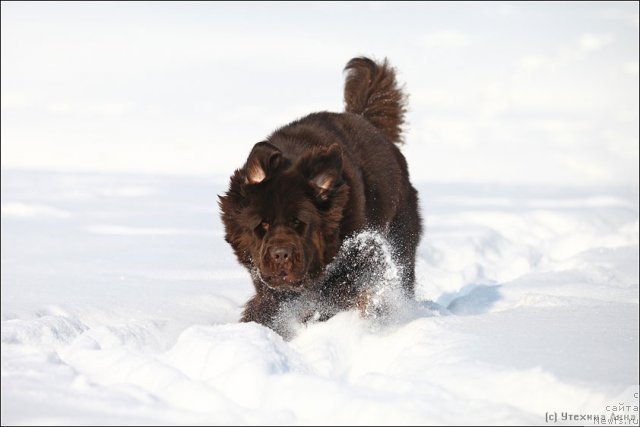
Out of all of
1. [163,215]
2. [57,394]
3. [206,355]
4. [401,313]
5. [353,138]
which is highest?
[163,215]

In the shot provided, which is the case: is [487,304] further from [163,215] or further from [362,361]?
[163,215]

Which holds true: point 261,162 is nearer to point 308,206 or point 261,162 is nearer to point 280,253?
point 308,206

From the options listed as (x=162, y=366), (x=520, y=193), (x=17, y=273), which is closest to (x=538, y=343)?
(x=162, y=366)

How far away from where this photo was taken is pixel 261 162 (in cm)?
438

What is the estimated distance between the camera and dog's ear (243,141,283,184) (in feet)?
14.3

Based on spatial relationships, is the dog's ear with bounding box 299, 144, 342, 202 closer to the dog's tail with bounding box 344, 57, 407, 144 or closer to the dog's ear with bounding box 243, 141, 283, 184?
the dog's ear with bounding box 243, 141, 283, 184

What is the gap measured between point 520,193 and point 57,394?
16071mm

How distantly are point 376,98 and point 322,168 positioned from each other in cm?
243

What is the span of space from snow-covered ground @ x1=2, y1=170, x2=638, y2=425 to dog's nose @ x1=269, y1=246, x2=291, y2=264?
16.0 inches

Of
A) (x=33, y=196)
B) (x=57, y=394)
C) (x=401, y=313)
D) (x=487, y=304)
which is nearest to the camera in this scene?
(x=57, y=394)

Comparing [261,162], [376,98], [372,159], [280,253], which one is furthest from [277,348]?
[376,98]

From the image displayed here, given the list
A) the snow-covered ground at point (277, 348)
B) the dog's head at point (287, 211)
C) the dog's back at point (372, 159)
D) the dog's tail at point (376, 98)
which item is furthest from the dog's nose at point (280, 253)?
the dog's tail at point (376, 98)

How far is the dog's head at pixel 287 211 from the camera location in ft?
14.2

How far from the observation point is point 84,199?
1360 cm
